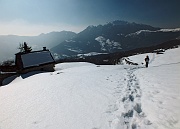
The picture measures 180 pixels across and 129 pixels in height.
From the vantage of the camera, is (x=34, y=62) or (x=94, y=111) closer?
(x=94, y=111)

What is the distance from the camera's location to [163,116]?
19.2 feet

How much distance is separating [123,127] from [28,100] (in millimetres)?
5429

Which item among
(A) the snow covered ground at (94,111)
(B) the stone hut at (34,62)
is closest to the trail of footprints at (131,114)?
(A) the snow covered ground at (94,111)

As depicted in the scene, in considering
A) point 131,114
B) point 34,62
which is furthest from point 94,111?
point 34,62

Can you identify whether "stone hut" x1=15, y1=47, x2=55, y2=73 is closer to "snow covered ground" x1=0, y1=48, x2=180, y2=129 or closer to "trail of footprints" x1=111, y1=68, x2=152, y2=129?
"snow covered ground" x1=0, y1=48, x2=180, y2=129

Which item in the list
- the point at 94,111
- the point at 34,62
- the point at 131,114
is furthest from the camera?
the point at 34,62

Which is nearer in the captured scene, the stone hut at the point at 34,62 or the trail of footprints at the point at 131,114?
the trail of footprints at the point at 131,114

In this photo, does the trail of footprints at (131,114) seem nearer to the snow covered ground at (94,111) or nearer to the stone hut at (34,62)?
the snow covered ground at (94,111)

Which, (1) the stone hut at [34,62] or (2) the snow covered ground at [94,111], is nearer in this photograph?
(2) the snow covered ground at [94,111]

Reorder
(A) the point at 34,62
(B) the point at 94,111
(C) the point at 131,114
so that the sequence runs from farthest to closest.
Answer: (A) the point at 34,62
(B) the point at 94,111
(C) the point at 131,114

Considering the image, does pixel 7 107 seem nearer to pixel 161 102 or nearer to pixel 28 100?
pixel 28 100

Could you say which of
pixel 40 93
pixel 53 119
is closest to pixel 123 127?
pixel 53 119

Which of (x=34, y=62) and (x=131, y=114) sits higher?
(x=131, y=114)

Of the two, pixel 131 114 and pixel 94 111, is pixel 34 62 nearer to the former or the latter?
pixel 94 111
